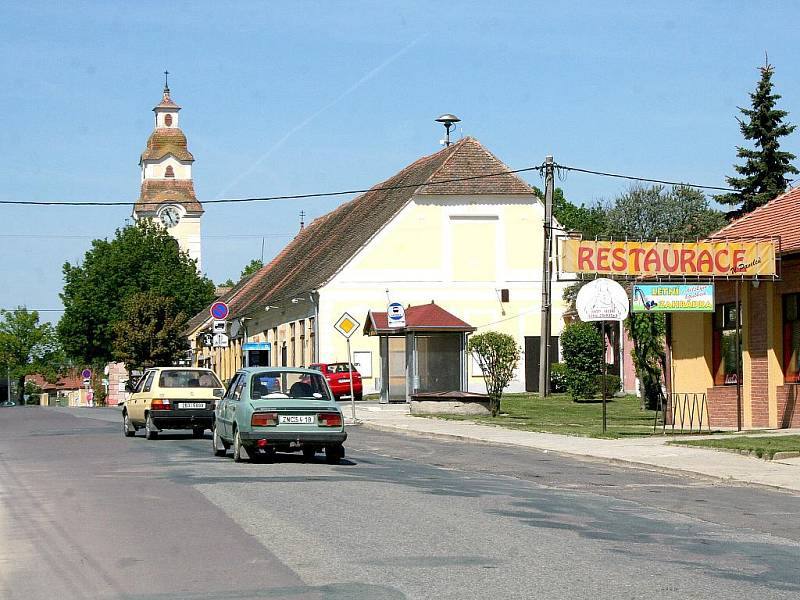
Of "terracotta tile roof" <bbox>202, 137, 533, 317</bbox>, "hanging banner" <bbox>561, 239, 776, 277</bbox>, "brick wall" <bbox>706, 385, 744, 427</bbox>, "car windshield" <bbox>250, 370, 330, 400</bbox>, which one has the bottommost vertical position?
"brick wall" <bbox>706, 385, 744, 427</bbox>

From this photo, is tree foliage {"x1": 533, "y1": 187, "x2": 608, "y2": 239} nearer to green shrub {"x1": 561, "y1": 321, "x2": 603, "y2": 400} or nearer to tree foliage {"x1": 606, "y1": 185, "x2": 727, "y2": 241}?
tree foliage {"x1": 606, "y1": 185, "x2": 727, "y2": 241}

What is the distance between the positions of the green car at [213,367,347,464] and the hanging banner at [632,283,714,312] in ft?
28.1

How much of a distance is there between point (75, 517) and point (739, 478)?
942 centimetres

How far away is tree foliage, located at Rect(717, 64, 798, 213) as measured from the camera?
57.6 metres

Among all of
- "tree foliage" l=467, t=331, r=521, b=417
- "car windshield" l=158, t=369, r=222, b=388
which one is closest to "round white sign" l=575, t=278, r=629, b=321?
"car windshield" l=158, t=369, r=222, b=388

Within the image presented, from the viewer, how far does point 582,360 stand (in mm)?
45812

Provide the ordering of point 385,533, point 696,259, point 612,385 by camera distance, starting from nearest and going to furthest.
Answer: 1. point 385,533
2. point 696,259
3. point 612,385

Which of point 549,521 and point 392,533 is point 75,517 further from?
point 549,521

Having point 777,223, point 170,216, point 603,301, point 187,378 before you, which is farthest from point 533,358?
point 170,216

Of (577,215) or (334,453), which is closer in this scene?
(334,453)

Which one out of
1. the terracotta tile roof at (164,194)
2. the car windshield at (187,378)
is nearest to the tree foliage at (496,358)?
the car windshield at (187,378)

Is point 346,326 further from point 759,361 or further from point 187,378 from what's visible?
point 759,361

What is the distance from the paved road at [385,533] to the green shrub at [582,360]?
961 inches

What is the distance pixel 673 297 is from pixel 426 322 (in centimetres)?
1775
